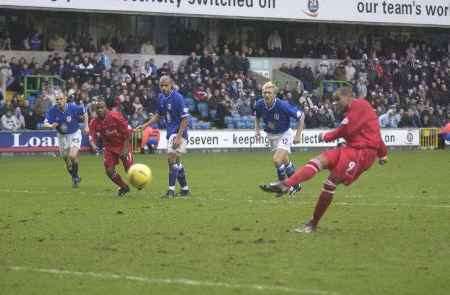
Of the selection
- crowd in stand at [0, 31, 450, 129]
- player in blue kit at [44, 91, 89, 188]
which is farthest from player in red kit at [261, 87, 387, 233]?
crowd in stand at [0, 31, 450, 129]

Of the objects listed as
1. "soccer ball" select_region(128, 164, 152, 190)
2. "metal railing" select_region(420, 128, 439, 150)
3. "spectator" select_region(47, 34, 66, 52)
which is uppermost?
"spectator" select_region(47, 34, 66, 52)

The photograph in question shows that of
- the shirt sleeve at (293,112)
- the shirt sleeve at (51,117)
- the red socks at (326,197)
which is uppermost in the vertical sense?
the shirt sleeve at (293,112)

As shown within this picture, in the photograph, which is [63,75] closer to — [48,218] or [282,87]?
[282,87]

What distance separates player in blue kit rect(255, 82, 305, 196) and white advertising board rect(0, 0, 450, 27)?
20.1 m

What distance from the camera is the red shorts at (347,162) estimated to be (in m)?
11.6

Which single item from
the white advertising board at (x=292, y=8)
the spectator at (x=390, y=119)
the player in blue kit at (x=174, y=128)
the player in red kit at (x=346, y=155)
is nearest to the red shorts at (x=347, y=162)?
the player in red kit at (x=346, y=155)

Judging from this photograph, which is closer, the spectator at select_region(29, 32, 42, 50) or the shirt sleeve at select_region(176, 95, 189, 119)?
the shirt sleeve at select_region(176, 95, 189, 119)

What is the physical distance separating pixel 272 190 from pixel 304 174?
1.47 ft

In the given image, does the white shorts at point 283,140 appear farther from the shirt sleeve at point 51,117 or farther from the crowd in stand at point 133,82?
the crowd in stand at point 133,82

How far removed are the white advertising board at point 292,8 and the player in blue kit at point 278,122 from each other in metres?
20.1

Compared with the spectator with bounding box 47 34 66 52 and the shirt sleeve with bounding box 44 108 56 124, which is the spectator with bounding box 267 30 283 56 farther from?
the shirt sleeve with bounding box 44 108 56 124

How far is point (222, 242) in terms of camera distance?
35.6 ft

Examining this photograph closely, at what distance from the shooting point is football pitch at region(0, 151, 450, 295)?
8414 millimetres

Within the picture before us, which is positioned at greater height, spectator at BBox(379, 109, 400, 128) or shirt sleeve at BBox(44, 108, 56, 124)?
shirt sleeve at BBox(44, 108, 56, 124)
